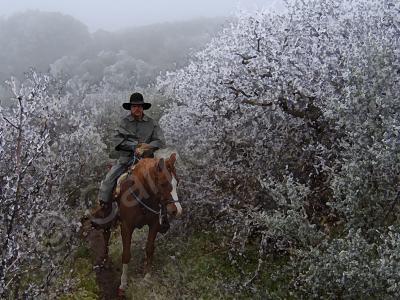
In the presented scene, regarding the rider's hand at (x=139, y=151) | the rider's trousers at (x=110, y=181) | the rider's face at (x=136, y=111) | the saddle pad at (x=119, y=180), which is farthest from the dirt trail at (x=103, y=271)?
the rider's face at (x=136, y=111)

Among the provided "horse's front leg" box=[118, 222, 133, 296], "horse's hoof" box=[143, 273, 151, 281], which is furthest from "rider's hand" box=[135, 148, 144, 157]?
"horse's hoof" box=[143, 273, 151, 281]

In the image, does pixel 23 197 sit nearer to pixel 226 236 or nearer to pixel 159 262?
pixel 159 262

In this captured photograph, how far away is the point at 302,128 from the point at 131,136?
355 centimetres

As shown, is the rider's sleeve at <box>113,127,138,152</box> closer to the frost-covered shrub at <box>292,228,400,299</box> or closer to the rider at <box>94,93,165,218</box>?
the rider at <box>94,93,165,218</box>

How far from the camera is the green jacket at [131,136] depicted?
8836 mm

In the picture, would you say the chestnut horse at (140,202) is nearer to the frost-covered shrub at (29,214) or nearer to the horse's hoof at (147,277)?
the horse's hoof at (147,277)

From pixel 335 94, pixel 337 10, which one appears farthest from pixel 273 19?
pixel 335 94

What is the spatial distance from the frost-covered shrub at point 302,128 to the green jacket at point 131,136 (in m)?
1.81

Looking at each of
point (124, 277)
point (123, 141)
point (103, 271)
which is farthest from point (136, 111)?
point (103, 271)

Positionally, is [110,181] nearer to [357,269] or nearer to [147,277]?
[147,277]

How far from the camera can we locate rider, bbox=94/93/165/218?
882 centimetres

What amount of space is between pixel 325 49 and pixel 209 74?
459 centimetres

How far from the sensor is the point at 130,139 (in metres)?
8.88

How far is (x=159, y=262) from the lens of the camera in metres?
9.39
